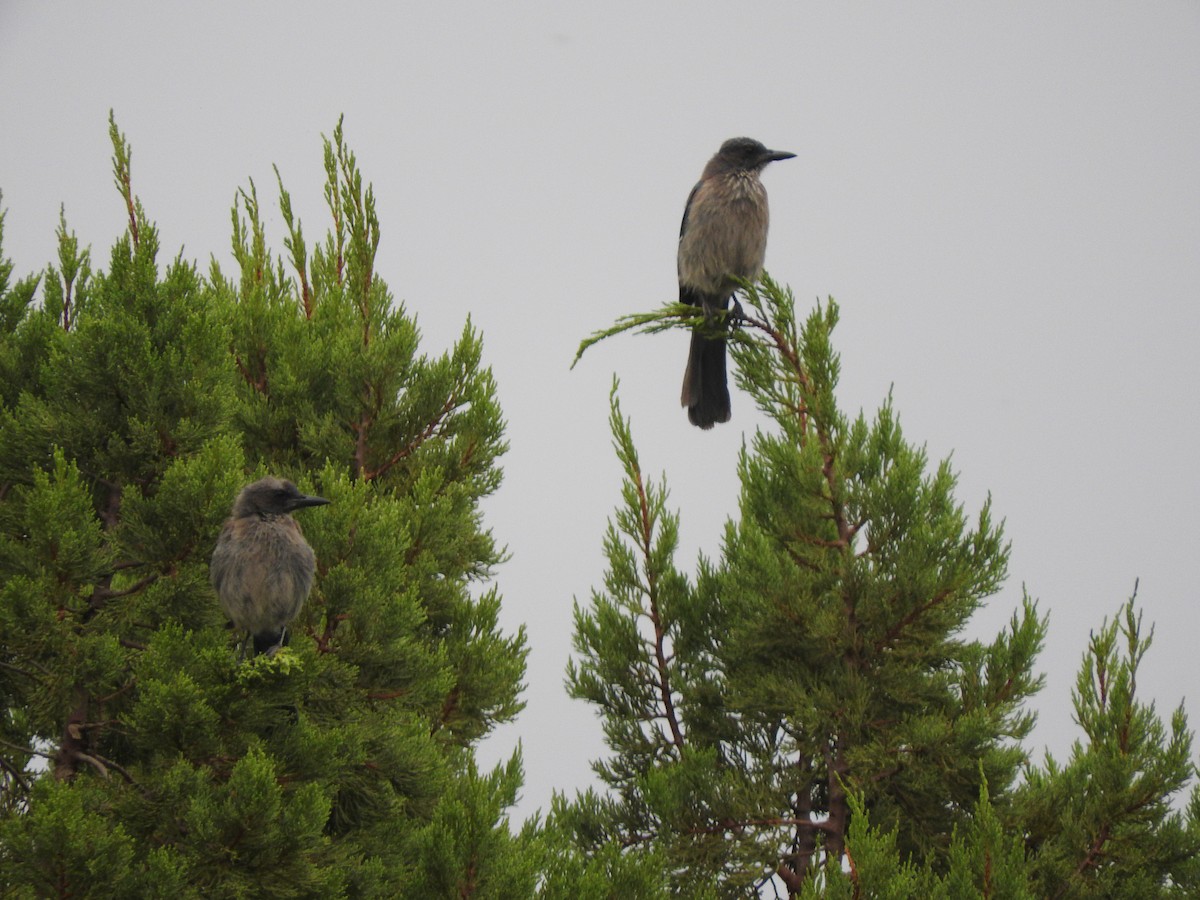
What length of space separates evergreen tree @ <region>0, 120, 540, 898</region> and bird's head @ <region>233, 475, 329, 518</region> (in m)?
0.24

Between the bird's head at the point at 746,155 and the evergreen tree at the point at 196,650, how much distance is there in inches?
116

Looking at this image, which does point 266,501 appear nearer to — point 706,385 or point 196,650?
point 196,650

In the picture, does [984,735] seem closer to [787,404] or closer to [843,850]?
[843,850]

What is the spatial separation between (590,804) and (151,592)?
3.14 m

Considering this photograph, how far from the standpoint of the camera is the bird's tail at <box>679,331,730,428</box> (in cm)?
867

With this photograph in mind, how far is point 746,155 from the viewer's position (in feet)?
31.1

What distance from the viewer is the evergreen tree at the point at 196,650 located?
5383 millimetres

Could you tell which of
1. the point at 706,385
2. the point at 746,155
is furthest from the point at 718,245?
the point at 706,385

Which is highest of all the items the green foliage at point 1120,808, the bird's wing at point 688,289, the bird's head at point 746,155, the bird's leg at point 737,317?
the bird's head at point 746,155

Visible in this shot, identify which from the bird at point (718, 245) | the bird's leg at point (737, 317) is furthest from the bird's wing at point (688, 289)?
the bird's leg at point (737, 317)

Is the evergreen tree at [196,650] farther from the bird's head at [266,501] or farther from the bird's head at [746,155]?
the bird's head at [746,155]

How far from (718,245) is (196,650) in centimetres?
487

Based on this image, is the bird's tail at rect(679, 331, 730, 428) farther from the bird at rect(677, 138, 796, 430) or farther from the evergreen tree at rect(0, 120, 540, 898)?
the evergreen tree at rect(0, 120, 540, 898)


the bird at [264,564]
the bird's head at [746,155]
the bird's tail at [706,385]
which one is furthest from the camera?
the bird's head at [746,155]
